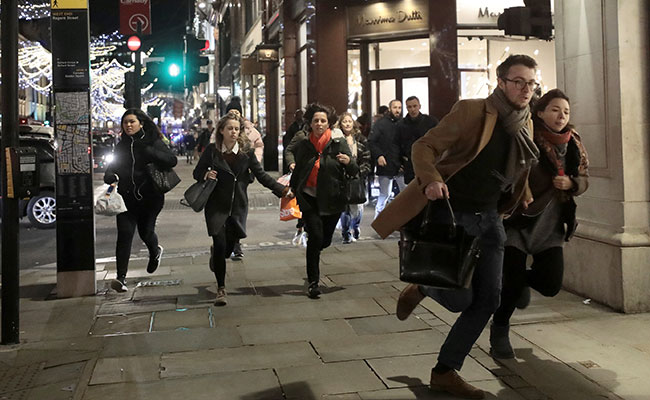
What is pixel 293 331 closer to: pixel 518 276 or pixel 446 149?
pixel 518 276

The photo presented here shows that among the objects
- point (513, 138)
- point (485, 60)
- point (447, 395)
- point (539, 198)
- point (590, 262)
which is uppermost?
point (485, 60)

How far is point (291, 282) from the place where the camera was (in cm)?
824

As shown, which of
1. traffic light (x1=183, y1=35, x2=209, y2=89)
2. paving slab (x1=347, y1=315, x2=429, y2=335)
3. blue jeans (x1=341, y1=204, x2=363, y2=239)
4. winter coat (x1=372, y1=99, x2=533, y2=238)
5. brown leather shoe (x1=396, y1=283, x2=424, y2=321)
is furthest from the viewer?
traffic light (x1=183, y1=35, x2=209, y2=89)

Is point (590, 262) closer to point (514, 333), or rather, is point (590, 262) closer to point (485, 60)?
point (514, 333)

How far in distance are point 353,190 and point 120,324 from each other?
8.41 feet

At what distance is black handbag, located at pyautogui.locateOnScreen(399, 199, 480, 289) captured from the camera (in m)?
4.13

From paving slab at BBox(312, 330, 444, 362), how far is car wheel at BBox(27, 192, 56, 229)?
9516mm


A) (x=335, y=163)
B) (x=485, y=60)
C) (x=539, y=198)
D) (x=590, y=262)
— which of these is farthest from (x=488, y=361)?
(x=485, y=60)

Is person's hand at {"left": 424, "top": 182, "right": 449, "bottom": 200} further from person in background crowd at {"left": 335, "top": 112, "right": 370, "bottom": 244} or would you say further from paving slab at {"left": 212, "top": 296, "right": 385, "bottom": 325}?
person in background crowd at {"left": 335, "top": 112, "right": 370, "bottom": 244}

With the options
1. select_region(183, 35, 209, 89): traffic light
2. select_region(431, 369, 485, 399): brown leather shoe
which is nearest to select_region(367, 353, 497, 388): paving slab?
select_region(431, 369, 485, 399): brown leather shoe

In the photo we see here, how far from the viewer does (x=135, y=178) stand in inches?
316

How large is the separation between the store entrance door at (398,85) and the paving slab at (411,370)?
40.9 ft

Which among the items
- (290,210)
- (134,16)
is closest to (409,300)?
(290,210)

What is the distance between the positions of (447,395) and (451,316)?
1.99 meters
